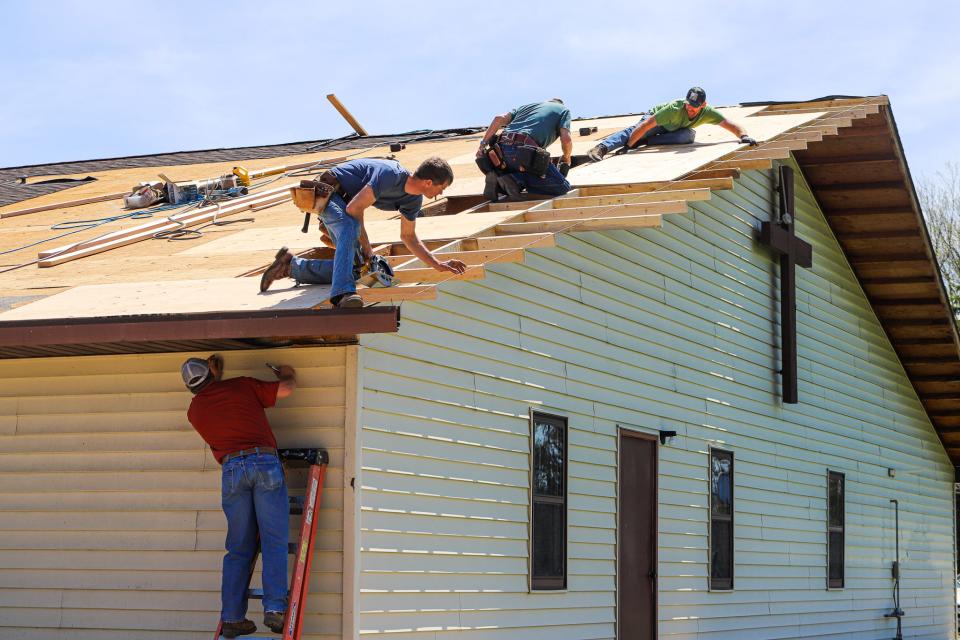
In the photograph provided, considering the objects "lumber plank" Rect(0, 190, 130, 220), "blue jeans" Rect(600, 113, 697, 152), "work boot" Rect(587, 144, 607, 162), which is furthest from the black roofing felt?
"work boot" Rect(587, 144, 607, 162)


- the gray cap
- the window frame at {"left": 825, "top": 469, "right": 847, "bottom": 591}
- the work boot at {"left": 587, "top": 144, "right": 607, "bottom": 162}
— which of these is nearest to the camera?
the gray cap

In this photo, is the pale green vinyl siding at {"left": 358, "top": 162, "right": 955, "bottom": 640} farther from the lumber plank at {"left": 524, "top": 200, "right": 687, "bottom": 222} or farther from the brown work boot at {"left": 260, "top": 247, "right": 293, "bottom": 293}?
the brown work boot at {"left": 260, "top": 247, "right": 293, "bottom": 293}

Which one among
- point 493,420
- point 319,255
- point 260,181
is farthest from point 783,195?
point 319,255

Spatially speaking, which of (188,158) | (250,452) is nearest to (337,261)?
(250,452)

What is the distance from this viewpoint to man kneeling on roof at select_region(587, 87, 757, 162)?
1316cm

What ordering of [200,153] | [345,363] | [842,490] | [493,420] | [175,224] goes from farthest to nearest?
1. [200,153]
2. [842,490]
3. [175,224]
4. [493,420]
5. [345,363]

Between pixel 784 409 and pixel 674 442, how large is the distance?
3.18 metres

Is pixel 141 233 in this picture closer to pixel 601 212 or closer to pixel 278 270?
pixel 278 270

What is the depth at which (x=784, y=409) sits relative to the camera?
15.1 metres

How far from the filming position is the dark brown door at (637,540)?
11.4 meters

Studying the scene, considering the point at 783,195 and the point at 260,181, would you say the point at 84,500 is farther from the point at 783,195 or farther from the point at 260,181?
the point at 783,195

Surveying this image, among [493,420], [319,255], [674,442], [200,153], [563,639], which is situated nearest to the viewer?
[319,255]

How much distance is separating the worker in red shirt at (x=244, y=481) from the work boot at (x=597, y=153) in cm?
540

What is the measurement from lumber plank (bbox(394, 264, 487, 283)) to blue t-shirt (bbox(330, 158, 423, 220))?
35cm
